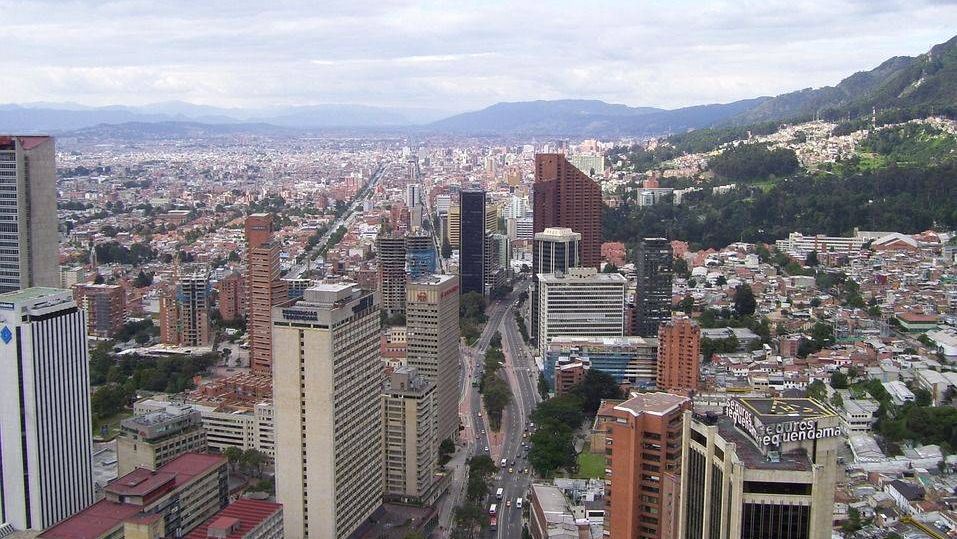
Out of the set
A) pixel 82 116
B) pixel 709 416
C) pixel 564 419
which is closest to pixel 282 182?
pixel 564 419

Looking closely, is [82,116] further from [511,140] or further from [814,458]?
[814,458]

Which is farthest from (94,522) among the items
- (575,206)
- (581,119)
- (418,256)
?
(581,119)

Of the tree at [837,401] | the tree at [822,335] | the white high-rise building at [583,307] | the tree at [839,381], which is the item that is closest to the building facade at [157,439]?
the white high-rise building at [583,307]

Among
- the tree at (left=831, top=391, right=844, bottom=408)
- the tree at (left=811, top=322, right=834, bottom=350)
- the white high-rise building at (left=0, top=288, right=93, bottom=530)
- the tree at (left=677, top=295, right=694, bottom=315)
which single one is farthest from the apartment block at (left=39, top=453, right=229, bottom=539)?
the tree at (left=677, top=295, right=694, bottom=315)

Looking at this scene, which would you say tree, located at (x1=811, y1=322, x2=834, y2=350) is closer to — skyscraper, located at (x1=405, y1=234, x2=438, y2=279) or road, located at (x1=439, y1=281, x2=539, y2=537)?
road, located at (x1=439, y1=281, x2=539, y2=537)

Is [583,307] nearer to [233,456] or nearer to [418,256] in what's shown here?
[418,256]
